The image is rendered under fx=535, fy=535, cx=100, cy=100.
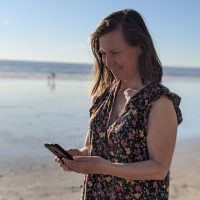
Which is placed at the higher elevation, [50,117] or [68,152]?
[68,152]

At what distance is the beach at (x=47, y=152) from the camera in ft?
26.0

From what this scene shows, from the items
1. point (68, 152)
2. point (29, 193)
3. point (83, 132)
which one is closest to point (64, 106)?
point (83, 132)

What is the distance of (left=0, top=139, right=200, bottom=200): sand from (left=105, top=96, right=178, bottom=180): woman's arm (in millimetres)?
4951

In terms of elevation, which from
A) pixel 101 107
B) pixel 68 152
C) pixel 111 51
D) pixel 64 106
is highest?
pixel 111 51

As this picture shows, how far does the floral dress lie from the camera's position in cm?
272

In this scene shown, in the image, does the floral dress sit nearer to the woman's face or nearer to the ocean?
the woman's face

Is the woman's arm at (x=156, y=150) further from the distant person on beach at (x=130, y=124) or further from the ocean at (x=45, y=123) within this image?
the ocean at (x=45, y=123)

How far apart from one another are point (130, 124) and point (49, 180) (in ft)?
19.2

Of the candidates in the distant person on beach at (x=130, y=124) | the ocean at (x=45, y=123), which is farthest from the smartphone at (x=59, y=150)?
the ocean at (x=45, y=123)

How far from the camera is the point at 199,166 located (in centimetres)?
992

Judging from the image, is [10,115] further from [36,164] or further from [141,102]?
[141,102]

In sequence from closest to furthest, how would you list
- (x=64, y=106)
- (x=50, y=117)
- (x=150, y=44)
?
1. (x=150, y=44)
2. (x=50, y=117)
3. (x=64, y=106)

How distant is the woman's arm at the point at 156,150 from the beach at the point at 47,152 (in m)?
4.97

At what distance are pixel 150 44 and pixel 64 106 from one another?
52.2 ft
